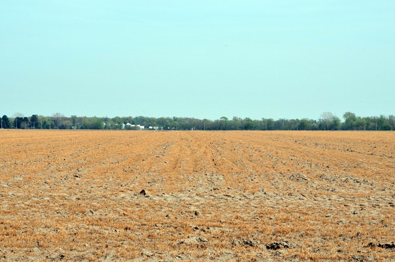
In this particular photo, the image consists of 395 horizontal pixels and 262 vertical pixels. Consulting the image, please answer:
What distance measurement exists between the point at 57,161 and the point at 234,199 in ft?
51.7

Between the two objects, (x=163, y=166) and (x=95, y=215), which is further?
(x=163, y=166)

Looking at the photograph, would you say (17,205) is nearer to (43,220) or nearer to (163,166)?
(43,220)

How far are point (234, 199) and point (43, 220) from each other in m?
6.62

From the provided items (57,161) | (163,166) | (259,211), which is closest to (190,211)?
(259,211)

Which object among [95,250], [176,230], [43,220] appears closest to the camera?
[95,250]

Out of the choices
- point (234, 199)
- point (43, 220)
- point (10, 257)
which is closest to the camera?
point (10, 257)

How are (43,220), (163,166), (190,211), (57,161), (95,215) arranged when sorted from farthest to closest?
1. (57,161)
2. (163,166)
3. (190,211)
4. (95,215)
5. (43,220)

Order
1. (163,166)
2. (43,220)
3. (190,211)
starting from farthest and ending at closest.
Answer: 1. (163,166)
2. (190,211)
3. (43,220)

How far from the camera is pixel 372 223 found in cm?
1075

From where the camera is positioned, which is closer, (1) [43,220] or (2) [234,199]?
(1) [43,220]

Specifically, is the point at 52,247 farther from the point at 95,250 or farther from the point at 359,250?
the point at 359,250

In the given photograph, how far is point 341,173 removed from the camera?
2170cm

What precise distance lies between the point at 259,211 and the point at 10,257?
285 inches

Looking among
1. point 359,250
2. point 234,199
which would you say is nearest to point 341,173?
point 234,199
